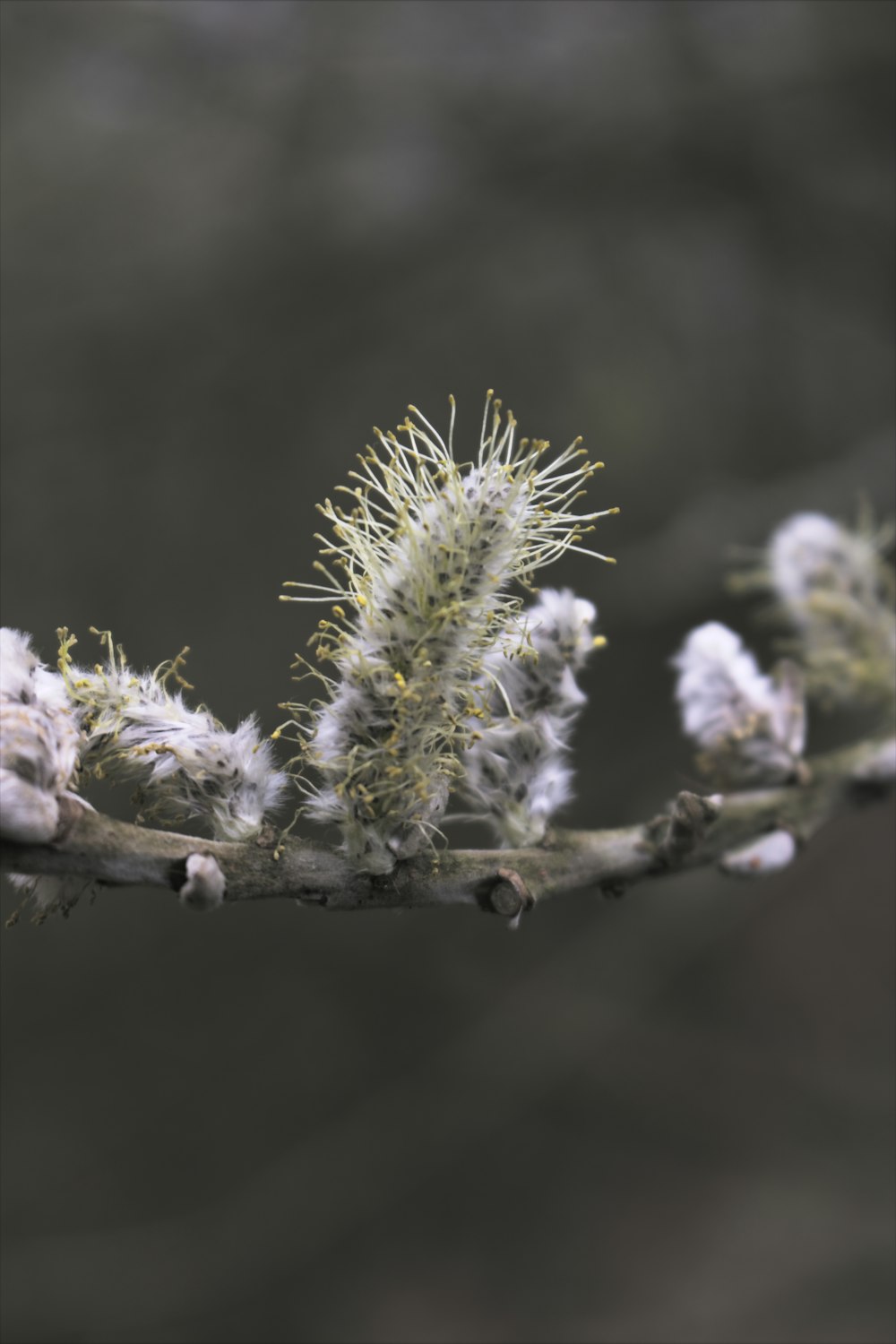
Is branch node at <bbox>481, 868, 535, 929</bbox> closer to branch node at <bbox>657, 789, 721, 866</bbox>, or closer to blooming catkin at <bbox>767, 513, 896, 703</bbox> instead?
branch node at <bbox>657, 789, 721, 866</bbox>

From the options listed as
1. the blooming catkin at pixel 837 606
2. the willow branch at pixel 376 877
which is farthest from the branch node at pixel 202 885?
the blooming catkin at pixel 837 606

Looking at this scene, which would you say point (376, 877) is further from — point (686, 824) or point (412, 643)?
point (686, 824)

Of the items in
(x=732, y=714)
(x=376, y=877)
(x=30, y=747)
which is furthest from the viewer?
(x=732, y=714)

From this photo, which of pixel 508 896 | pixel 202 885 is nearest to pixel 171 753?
pixel 202 885

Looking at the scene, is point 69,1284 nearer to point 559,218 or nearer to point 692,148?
point 559,218

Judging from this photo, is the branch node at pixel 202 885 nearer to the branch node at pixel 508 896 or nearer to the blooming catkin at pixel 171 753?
the blooming catkin at pixel 171 753

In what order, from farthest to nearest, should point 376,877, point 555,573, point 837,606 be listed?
point 555,573
point 837,606
point 376,877

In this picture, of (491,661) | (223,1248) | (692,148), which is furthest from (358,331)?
(223,1248)
